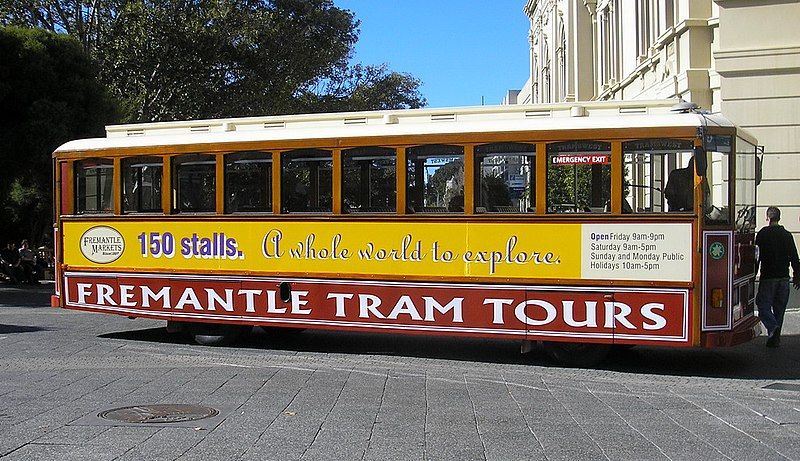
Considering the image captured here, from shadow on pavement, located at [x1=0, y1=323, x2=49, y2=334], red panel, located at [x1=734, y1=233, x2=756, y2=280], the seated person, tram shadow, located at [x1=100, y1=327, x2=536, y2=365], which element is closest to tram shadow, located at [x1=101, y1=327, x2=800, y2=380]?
tram shadow, located at [x1=100, y1=327, x2=536, y2=365]

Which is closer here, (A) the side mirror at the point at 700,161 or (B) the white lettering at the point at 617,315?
(A) the side mirror at the point at 700,161

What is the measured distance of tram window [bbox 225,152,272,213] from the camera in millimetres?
13367

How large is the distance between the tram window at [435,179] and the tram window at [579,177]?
3.60 ft

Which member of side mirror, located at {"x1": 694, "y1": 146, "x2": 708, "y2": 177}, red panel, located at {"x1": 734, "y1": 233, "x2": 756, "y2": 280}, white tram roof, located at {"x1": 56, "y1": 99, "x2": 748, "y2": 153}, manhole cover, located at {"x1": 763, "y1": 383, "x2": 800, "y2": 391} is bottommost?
manhole cover, located at {"x1": 763, "y1": 383, "x2": 800, "y2": 391}

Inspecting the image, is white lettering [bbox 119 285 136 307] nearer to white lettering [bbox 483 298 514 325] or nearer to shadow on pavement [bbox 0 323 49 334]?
shadow on pavement [bbox 0 323 49 334]

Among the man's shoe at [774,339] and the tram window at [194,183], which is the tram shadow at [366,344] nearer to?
the tram window at [194,183]

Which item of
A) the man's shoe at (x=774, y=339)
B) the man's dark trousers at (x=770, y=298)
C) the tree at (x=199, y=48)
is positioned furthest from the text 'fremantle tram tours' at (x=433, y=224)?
the tree at (x=199, y=48)

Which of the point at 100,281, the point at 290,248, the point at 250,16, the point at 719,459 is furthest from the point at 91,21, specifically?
the point at 719,459

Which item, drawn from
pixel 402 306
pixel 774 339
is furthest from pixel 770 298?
pixel 402 306

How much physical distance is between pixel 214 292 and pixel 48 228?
90.9 ft

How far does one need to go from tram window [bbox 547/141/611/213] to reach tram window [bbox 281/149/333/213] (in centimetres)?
284

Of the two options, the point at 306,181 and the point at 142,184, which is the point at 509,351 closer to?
the point at 306,181

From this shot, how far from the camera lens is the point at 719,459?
7.24 metres

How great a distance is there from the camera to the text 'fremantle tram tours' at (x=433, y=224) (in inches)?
451
